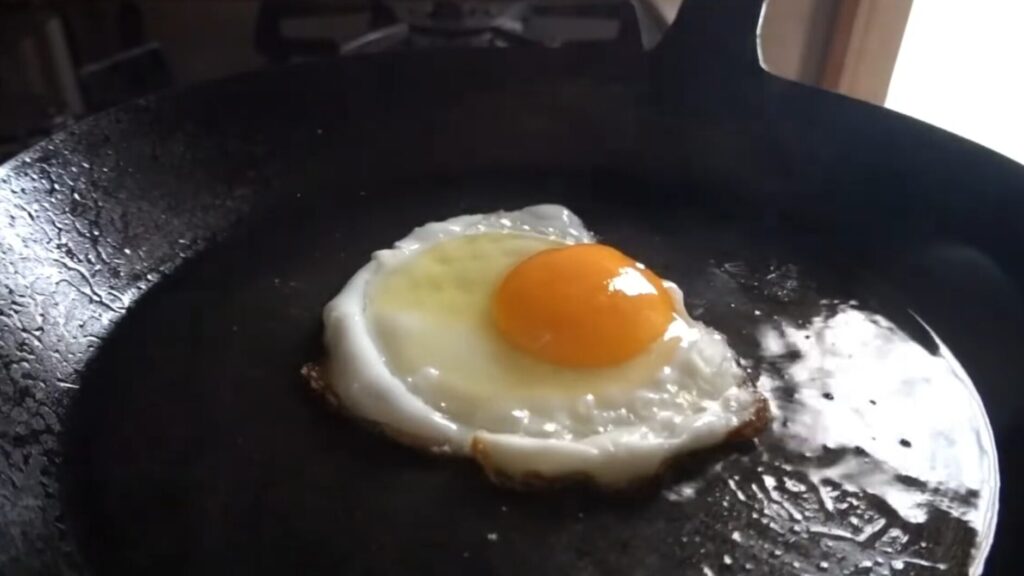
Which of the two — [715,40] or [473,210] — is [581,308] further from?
[715,40]

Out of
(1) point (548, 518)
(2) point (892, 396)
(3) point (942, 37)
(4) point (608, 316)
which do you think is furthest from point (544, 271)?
(3) point (942, 37)

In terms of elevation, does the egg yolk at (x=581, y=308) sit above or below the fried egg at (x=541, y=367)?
above

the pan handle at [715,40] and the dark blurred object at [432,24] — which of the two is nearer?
the pan handle at [715,40]

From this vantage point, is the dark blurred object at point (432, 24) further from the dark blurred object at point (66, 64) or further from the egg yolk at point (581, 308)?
the egg yolk at point (581, 308)

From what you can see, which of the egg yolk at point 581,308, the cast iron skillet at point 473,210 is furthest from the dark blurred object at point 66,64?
the egg yolk at point 581,308

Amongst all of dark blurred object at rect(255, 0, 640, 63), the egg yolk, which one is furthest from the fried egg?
dark blurred object at rect(255, 0, 640, 63)

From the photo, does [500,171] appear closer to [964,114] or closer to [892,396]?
[892,396]
